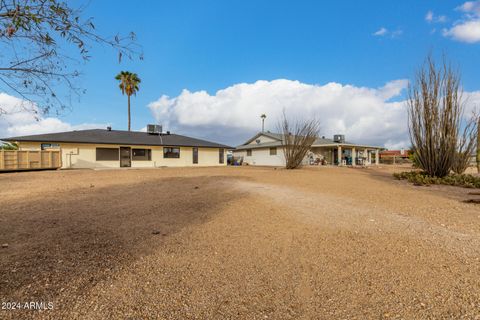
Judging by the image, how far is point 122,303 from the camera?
2115 mm

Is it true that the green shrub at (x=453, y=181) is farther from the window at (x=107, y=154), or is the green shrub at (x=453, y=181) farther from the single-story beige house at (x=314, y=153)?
the window at (x=107, y=154)

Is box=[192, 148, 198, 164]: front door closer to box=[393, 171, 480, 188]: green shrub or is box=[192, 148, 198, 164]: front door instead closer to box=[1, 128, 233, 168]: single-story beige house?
box=[1, 128, 233, 168]: single-story beige house

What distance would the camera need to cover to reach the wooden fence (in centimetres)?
1603

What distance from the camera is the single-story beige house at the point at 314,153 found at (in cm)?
2970

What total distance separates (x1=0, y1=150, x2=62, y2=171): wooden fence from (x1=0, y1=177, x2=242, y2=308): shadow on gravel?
1345cm

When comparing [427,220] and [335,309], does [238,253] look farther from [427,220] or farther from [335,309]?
[427,220]

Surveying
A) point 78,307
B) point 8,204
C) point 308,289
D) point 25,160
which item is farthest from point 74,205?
point 25,160

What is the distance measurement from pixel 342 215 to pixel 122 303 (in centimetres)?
440

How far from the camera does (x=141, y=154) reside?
2417 centimetres

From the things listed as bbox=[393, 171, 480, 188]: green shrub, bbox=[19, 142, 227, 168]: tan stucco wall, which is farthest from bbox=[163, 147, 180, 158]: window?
bbox=[393, 171, 480, 188]: green shrub

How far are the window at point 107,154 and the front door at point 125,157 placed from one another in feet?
1.45

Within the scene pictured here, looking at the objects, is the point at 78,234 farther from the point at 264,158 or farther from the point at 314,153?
the point at 314,153

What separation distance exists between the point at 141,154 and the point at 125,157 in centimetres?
150

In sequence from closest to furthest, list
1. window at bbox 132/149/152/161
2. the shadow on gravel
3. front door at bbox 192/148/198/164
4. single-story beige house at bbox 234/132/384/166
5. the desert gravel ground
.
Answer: the desert gravel ground, the shadow on gravel, window at bbox 132/149/152/161, front door at bbox 192/148/198/164, single-story beige house at bbox 234/132/384/166
